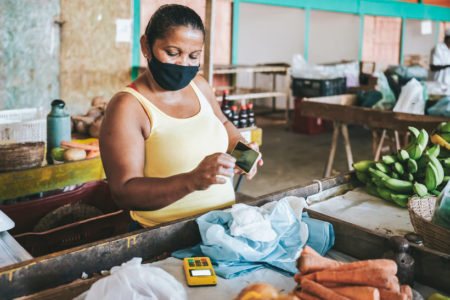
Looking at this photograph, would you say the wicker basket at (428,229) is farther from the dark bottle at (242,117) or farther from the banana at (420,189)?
the dark bottle at (242,117)

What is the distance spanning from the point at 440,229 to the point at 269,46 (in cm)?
1271

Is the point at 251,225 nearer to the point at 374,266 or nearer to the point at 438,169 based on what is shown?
the point at 374,266

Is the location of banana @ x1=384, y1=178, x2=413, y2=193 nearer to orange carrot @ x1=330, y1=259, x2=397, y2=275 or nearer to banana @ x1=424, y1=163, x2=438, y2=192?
banana @ x1=424, y1=163, x2=438, y2=192

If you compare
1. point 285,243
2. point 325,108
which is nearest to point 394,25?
point 325,108

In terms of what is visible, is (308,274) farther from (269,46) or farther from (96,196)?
(269,46)

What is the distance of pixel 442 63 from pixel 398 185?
5795 mm

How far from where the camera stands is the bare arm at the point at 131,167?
5.14ft

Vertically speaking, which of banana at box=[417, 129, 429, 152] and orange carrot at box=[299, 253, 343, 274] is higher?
banana at box=[417, 129, 429, 152]

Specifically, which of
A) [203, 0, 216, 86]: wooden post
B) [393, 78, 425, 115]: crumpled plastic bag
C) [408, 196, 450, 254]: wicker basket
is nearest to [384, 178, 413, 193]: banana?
[408, 196, 450, 254]: wicker basket

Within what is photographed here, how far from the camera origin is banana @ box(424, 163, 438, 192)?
2.26 m

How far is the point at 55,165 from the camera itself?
2.85 metres

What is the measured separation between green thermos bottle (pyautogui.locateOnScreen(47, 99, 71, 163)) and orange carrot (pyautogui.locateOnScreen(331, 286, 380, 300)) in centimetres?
247

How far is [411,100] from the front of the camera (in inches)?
179

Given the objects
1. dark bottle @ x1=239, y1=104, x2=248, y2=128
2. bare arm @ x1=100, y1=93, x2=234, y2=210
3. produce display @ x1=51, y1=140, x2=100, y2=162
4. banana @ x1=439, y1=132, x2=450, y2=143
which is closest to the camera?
bare arm @ x1=100, y1=93, x2=234, y2=210
